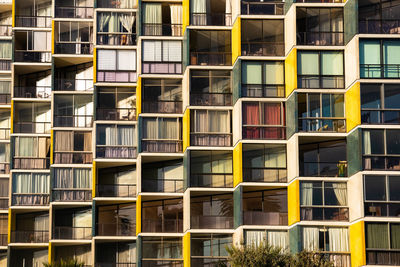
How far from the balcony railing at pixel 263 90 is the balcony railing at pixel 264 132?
2.22m

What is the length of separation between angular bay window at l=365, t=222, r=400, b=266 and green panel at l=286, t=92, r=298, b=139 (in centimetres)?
860

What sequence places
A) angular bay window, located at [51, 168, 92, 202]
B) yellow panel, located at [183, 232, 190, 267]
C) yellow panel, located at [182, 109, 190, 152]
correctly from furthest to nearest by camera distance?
angular bay window, located at [51, 168, 92, 202], yellow panel, located at [182, 109, 190, 152], yellow panel, located at [183, 232, 190, 267]

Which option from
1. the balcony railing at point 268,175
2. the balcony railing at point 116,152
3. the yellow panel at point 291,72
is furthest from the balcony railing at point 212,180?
the yellow panel at point 291,72

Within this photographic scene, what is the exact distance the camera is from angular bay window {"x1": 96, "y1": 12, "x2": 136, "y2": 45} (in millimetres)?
87562

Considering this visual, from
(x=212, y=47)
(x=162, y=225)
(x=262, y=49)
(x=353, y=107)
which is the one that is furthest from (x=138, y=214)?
(x=353, y=107)

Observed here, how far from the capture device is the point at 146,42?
8525 cm

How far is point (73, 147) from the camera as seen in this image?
8694cm

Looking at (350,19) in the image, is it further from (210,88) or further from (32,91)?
(32,91)

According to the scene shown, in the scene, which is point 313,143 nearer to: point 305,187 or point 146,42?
point 305,187

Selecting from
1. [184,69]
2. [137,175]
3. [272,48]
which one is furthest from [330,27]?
[137,175]

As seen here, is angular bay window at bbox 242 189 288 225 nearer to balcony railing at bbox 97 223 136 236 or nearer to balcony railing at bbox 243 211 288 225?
balcony railing at bbox 243 211 288 225

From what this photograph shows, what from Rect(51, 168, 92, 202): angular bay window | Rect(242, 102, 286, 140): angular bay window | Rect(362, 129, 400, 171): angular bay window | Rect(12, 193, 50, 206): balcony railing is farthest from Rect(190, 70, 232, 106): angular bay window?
Rect(12, 193, 50, 206): balcony railing

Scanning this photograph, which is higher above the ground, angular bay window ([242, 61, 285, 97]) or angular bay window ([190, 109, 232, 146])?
angular bay window ([242, 61, 285, 97])

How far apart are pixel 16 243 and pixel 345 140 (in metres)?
24.8
